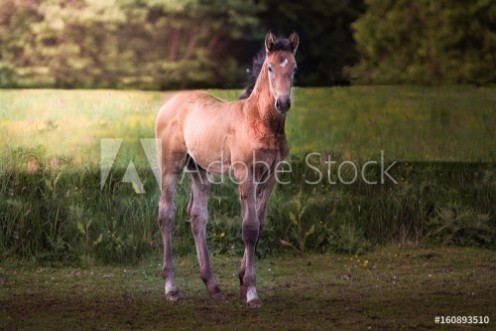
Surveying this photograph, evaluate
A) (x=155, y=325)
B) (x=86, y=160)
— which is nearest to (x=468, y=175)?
(x=86, y=160)

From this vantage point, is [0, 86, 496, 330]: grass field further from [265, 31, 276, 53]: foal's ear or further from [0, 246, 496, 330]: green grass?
[265, 31, 276, 53]: foal's ear

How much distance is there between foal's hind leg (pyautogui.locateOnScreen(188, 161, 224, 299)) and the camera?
23.4 ft

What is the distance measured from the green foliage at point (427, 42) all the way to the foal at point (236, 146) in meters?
4.35

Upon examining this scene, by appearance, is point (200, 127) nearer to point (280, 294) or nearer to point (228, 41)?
point (280, 294)

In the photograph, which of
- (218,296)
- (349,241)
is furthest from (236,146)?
Answer: (349,241)

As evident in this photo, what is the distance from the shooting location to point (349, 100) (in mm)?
11164

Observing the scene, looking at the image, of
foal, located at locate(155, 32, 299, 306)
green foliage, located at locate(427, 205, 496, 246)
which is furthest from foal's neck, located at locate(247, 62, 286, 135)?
green foliage, located at locate(427, 205, 496, 246)

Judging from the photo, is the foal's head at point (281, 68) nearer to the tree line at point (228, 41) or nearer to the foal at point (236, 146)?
the foal at point (236, 146)

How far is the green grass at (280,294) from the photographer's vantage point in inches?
249

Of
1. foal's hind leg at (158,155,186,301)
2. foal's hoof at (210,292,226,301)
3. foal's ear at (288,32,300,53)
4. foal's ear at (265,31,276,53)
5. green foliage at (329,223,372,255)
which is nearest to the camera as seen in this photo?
foal's ear at (265,31,276,53)

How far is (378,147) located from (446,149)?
0.85 meters

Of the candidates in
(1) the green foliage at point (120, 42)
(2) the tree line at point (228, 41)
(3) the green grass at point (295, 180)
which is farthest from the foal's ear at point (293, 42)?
(1) the green foliage at point (120, 42)

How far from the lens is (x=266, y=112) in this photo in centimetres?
650

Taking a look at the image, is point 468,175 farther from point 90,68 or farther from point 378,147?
point 90,68
